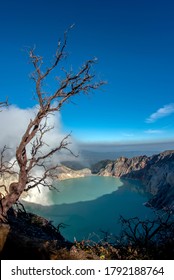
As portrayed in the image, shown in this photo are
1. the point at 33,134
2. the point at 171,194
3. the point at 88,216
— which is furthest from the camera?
the point at 171,194

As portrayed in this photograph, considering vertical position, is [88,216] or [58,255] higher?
[58,255]

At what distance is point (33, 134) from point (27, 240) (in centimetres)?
616

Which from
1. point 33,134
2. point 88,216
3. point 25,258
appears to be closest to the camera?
point 25,258

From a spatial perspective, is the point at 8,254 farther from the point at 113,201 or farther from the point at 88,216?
the point at 113,201

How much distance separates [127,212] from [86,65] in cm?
14633

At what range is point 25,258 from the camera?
26.1 ft

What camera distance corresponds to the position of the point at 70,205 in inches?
6654

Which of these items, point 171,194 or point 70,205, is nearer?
point 171,194

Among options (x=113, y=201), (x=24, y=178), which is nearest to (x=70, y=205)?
(x=113, y=201)

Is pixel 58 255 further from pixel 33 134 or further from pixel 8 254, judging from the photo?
pixel 33 134

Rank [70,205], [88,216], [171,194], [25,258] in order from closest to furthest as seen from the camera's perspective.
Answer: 1. [25,258]
2. [88,216]
3. [171,194]
4. [70,205]

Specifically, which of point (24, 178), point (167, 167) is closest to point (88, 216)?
point (167, 167)

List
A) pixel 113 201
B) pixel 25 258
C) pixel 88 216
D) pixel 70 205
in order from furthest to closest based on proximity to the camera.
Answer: pixel 113 201, pixel 70 205, pixel 88 216, pixel 25 258

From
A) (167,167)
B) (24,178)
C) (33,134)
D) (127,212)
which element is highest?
(33,134)
